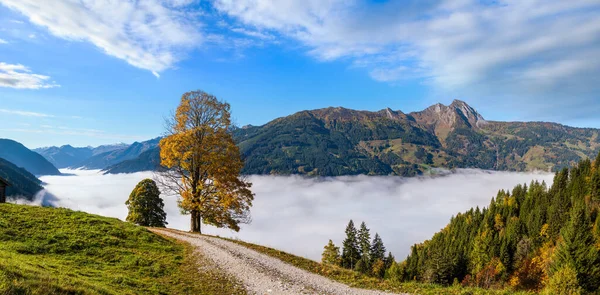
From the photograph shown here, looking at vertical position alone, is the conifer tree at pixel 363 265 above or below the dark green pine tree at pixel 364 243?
below

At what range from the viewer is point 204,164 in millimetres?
34094

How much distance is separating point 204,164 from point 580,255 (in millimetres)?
87291

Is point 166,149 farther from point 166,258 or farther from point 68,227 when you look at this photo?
point 166,258

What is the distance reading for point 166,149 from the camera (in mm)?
33031

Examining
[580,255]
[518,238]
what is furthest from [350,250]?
[518,238]

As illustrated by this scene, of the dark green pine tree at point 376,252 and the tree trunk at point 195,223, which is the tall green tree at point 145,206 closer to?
the tree trunk at point 195,223

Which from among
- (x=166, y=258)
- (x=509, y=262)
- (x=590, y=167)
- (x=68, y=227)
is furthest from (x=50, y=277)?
(x=590, y=167)

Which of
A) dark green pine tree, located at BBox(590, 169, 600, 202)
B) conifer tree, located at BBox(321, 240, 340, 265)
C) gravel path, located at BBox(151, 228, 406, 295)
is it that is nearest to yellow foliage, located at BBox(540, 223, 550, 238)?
dark green pine tree, located at BBox(590, 169, 600, 202)

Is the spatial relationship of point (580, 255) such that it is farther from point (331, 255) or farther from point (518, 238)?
point (518, 238)

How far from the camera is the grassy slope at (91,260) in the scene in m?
11.9

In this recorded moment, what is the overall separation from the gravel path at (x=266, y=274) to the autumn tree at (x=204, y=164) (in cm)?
790

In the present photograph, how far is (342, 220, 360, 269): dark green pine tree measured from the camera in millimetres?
119250

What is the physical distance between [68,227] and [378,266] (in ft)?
383

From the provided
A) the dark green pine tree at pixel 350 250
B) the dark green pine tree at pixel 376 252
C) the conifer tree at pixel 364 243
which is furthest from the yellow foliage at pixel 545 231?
the dark green pine tree at pixel 350 250
